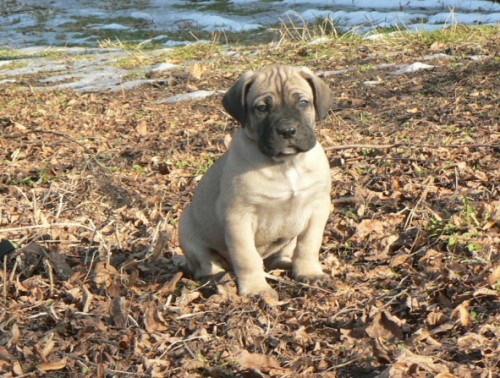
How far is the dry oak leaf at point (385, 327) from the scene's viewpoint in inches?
159

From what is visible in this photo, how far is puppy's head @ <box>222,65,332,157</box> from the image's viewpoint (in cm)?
461

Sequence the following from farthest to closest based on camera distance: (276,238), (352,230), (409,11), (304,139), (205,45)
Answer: (409,11), (205,45), (352,230), (276,238), (304,139)

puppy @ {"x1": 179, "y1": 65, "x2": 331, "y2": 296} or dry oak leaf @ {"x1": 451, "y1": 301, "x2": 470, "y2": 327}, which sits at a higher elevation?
puppy @ {"x1": 179, "y1": 65, "x2": 331, "y2": 296}

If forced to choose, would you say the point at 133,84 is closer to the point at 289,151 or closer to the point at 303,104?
the point at 303,104

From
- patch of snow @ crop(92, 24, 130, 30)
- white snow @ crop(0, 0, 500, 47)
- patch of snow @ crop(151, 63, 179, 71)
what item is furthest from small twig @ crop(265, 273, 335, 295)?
patch of snow @ crop(92, 24, 130, 30)

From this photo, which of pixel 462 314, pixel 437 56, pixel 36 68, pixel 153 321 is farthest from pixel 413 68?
pixel 36 68

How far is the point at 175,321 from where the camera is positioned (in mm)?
4395

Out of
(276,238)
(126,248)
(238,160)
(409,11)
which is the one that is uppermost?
(238,160)

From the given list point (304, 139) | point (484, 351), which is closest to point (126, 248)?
point (304, 139)

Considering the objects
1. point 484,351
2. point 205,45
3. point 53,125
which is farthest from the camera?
point 205,45

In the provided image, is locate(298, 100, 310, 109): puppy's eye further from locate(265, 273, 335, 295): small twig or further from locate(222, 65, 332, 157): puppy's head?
locate(265, 273, 335, 295): small twig

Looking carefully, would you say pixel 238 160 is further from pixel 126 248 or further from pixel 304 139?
pixel 126 248

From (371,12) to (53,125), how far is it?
11.1 meters

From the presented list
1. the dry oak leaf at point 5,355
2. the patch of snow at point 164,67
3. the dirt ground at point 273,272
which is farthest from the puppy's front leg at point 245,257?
the patch of snow at point 164,67
